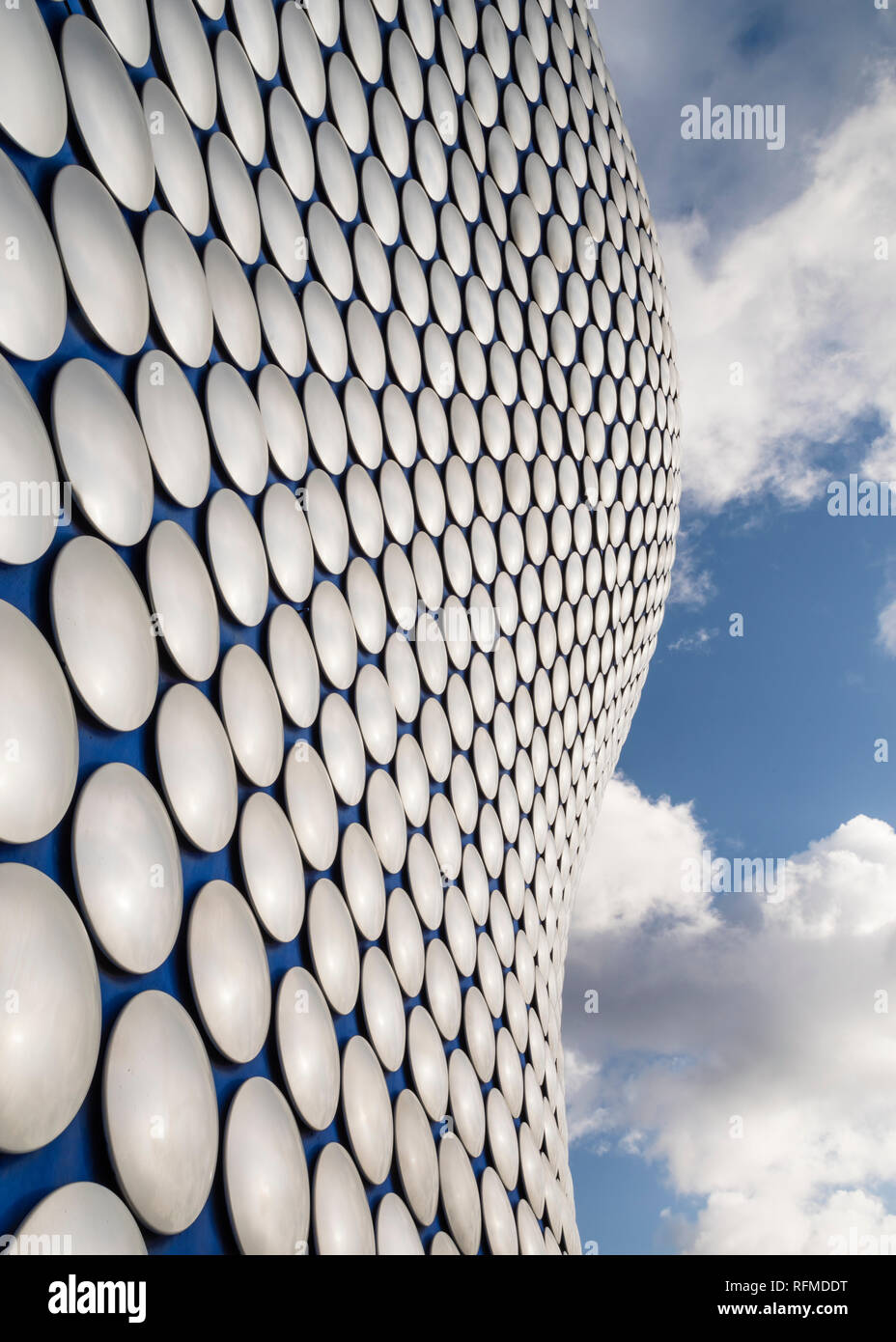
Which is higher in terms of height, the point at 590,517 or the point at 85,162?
the point at 590,517

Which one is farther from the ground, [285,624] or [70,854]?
[285,624]

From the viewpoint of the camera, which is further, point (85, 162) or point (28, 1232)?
point (85, 162)

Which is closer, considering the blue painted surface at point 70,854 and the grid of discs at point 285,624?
the blue painted surface at point 70,854

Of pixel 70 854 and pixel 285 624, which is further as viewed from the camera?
pixel 285 624

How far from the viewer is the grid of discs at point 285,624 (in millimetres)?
3389

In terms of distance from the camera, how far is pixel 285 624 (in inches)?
243

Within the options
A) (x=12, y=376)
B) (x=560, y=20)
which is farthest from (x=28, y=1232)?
(x=560, y=20)

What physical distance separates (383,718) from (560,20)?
1381 cm

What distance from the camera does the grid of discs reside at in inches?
133

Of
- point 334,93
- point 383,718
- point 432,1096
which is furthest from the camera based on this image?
point 334,93

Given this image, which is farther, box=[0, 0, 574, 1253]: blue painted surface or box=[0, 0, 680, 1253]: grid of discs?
box=[0, 0, 680, 1253]: grid of discs

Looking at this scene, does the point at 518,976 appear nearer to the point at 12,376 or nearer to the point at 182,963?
the point at 182,963
